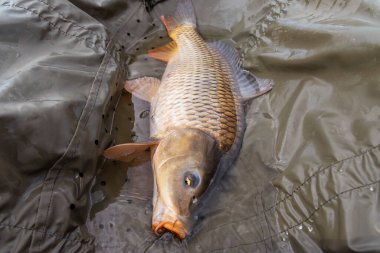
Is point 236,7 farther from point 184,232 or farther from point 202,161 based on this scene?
point 184,232

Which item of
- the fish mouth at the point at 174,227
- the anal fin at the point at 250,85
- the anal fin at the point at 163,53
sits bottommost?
the fish mouth at the point at 174,227

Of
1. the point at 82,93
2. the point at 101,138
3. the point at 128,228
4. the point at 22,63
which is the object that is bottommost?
the point at 128,228

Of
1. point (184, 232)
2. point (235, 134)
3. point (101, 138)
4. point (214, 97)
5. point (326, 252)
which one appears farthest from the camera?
point (214, 97)

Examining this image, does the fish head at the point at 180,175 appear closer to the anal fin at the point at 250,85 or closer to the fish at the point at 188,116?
the fish at the point at 188,116

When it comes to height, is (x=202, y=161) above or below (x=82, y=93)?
below

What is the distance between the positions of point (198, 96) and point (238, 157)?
468mm

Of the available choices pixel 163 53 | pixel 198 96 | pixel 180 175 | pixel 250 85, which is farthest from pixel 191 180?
pixel 163 53

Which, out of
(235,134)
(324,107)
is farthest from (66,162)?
(324,107)

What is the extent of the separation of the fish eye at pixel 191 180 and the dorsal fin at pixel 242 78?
68 centimetres

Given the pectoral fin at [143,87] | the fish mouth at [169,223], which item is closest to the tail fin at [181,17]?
the pectoral fin at [143,87]

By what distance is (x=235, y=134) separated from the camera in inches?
86.9

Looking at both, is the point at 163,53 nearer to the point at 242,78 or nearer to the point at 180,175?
the point at 242,78

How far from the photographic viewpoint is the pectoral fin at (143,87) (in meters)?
2.47

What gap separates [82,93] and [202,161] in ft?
2.33
